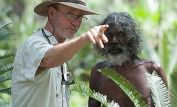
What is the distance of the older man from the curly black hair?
1156 mm

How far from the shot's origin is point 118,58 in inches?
219

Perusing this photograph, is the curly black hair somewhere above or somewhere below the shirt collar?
above

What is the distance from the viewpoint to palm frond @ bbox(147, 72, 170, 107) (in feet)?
17.2

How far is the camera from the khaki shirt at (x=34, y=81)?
13.3 feet

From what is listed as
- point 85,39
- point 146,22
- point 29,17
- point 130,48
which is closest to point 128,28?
point 130,48

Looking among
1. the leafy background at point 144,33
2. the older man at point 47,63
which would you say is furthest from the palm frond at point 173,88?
the leafy background at point 144,33

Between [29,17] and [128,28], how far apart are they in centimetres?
1463

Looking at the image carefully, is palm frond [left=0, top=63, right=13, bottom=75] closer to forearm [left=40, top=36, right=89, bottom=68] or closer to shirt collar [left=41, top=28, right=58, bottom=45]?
shirt collar [left=41, top=28, right=58, bottom=45]

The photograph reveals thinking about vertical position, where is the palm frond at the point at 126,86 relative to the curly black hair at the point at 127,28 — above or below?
below

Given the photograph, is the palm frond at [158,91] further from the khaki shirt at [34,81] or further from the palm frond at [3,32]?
the palm frond at [3,32]

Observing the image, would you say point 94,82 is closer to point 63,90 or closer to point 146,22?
point 63,90

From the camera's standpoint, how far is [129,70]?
5.68 metres

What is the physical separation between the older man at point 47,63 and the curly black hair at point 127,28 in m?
1.16

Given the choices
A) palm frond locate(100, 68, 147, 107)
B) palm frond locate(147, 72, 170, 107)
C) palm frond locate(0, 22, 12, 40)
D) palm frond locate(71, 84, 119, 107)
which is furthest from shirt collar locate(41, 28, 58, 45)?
palm frond locate(0, 22, 12, 40)
